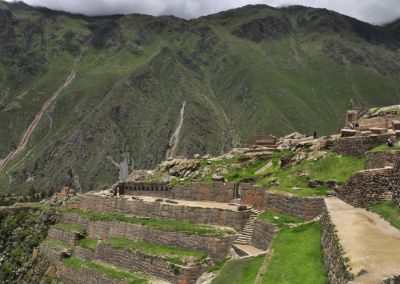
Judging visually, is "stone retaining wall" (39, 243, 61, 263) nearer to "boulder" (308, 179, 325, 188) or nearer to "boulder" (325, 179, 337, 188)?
"boulder" (308, 179, 325, 188)

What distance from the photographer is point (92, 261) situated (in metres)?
33.0

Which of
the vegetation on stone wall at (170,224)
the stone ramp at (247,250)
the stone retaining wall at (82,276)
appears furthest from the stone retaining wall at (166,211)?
the stone retaining wall at (82,276)

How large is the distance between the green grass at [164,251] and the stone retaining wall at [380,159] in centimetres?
859

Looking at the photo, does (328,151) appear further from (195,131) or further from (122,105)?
(122,105)

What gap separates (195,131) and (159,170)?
380ft

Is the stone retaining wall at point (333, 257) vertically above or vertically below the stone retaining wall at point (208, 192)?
above

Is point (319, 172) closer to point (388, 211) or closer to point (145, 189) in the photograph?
point (388, 211)

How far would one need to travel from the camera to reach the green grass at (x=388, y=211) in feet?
56.0

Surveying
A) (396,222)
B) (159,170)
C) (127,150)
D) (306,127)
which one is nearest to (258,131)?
(306,127)

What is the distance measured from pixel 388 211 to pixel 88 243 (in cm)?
2225

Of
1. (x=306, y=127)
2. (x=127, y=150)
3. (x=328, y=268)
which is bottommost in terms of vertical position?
(x=127, y=150)

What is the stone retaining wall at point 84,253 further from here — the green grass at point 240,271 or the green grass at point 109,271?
the green grass at point 240,271

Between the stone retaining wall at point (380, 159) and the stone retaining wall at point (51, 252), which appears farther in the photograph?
the stone retaining wall at point (51, 252)

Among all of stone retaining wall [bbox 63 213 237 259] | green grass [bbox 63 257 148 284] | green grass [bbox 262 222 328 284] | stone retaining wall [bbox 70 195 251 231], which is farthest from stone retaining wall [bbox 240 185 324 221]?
green grass [bbox 63 257 148 284]
